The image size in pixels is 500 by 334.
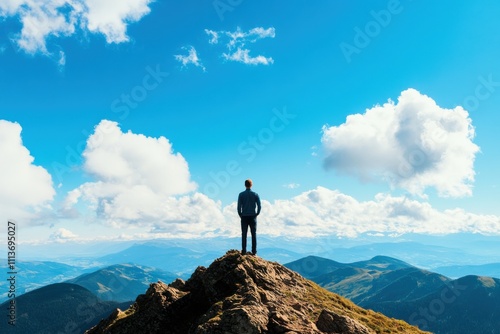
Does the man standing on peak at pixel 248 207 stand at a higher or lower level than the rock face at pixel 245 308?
higher

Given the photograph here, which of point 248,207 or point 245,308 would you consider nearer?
point 245,308

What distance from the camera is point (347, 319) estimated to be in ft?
67.7

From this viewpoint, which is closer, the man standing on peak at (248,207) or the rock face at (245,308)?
the rock face at (245,308)

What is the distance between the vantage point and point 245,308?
19.0m

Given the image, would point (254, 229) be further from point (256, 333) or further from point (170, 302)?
point (256, 333)

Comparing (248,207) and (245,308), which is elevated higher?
(248,207)

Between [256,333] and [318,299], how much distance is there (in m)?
9.37

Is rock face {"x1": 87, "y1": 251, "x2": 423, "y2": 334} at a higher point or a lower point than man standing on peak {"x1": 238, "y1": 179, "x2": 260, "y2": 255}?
lower

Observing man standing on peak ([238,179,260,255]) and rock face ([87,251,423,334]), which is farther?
man standing on peak ([238,179,260,255])

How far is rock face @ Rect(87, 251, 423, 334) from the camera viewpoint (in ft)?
61.8

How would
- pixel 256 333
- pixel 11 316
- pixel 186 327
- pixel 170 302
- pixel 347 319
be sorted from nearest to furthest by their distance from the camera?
1. pixel 256 333
2. pixel 347 319
3. pixel 186 327
4. pixel 170 302
5. pixel 11 316

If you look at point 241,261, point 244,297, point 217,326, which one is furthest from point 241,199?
point 217,326

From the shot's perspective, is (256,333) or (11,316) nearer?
(256,333)

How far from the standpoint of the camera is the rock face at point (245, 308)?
1884 centimetres
